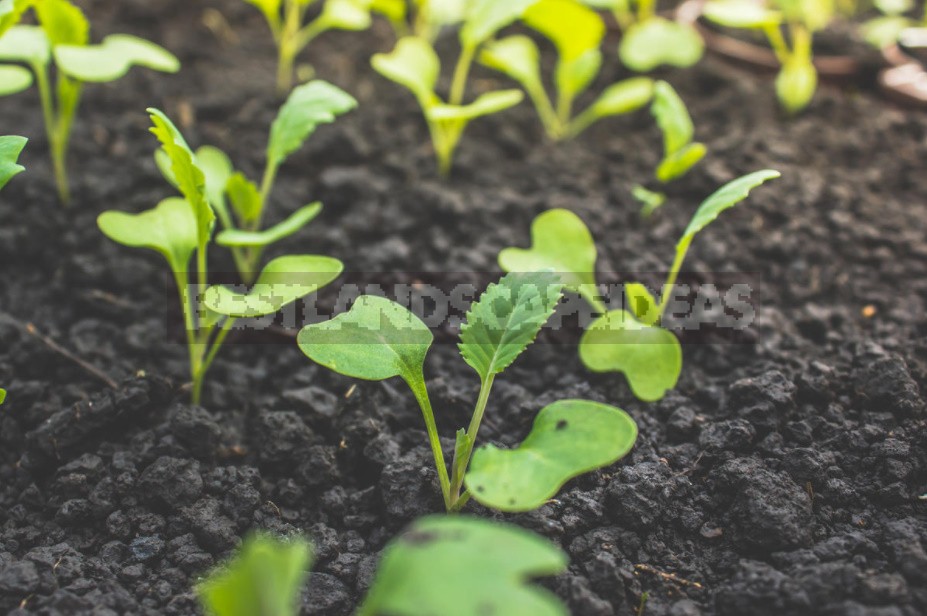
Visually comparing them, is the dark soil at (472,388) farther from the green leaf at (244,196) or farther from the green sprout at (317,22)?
the green leaf at (244,196)

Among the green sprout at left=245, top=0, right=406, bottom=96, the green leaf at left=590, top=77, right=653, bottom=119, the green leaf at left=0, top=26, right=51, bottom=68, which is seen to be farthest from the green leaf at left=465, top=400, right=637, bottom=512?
the green sprout at left=245, top=0, right=406, bottom=96

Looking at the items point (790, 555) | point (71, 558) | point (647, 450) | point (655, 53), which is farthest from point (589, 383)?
point (655, 53)

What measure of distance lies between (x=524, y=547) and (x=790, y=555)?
48 centimetres

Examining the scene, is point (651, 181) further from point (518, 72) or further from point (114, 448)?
point (114, 448)

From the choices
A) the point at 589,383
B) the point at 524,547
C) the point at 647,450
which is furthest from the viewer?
the point at 589,383

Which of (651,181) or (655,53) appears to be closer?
(651,181)

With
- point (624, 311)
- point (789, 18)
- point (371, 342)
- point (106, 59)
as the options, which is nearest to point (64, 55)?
point (106, 59)

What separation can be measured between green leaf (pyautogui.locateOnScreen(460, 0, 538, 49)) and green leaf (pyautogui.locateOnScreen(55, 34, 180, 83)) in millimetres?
603

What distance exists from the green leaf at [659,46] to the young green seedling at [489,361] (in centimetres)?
122

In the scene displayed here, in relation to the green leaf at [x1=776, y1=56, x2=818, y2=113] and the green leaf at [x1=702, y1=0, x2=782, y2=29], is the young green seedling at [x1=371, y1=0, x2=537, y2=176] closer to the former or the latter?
the green leaf at [x1=702, y1=0, x2=782, y2=29]

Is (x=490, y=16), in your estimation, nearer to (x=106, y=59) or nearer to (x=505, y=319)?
(x=106, y=59)

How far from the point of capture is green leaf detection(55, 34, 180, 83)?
1.36 metres

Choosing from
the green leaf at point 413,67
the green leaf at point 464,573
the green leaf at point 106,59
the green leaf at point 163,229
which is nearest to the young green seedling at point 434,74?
the green leaf at point 413,67

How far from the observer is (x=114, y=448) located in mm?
1181
